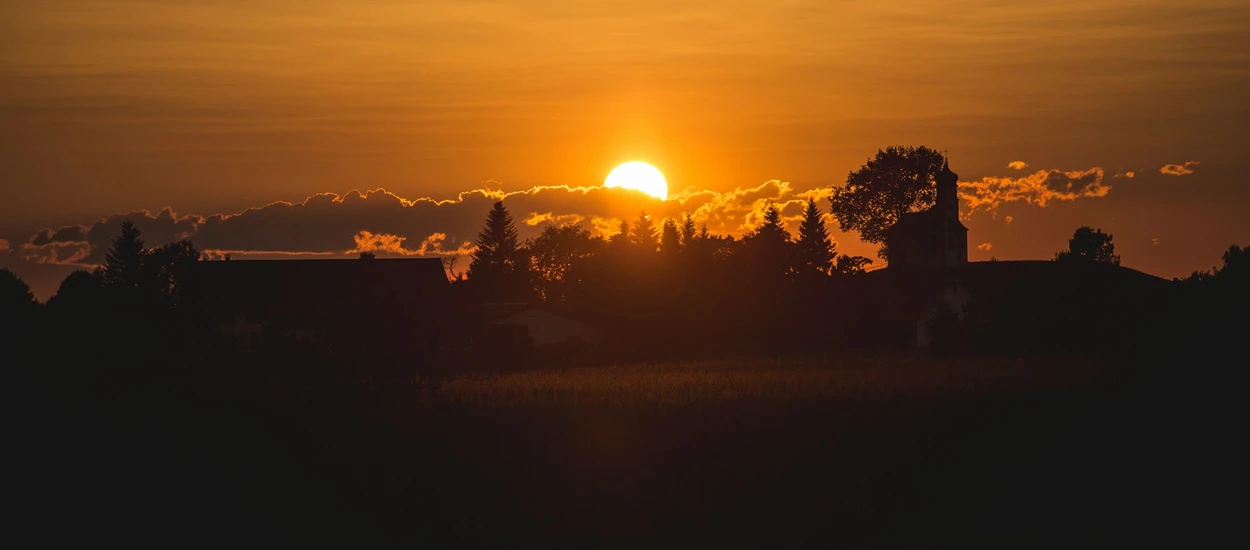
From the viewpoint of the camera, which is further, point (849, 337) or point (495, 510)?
point (849, 337)

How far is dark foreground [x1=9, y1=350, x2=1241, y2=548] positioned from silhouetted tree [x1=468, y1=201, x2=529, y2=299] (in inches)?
4622

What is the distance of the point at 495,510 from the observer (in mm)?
30203

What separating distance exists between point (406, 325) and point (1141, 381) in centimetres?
2024

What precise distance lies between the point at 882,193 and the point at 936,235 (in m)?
6.58

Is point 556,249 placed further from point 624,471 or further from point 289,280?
point 624,471

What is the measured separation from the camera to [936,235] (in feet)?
362

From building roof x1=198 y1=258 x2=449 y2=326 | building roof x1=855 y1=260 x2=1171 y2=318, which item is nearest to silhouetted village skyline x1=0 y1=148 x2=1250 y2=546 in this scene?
building roof x1=855 y1=260 x2=1171 y2=318

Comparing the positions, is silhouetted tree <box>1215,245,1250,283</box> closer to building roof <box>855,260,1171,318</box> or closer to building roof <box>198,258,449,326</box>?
building roof <box>855,260,1171,318</box>

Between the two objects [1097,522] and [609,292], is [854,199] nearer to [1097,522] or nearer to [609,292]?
[609,292]

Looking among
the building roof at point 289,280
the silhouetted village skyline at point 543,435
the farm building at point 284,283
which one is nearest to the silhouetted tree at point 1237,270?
the silhouetted village skyline at point 543,435

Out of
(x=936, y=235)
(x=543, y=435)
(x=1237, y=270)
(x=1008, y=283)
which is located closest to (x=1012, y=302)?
(x=1008, y=283)

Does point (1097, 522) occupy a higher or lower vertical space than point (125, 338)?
lower

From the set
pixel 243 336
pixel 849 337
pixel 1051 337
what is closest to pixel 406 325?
pixel 243 336

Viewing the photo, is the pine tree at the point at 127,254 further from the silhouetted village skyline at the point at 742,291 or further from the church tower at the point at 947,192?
the church tower at the point at 947,192
